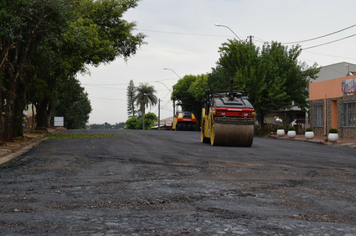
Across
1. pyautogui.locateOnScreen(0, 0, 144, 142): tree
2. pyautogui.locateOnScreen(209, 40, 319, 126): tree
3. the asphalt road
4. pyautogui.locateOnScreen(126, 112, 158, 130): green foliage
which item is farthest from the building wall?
pyautogui.locateOnScreen(126, 112, 158, 130): green foliage

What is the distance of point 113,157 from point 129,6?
2187cm

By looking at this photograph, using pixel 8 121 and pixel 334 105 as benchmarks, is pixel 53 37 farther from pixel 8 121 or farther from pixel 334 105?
pixel 334 105

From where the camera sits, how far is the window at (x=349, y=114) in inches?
1197

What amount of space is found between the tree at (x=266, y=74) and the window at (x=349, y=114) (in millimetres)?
5197

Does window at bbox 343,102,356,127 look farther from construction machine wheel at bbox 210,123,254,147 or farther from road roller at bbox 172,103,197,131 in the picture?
road roller at bbox 172,103,197,131

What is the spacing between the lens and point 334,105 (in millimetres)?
33281

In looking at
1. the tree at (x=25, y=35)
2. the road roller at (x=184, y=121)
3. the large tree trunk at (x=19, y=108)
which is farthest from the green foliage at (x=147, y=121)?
the tree at (x=25, y=35)

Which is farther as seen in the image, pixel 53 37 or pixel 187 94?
pixel 187 94

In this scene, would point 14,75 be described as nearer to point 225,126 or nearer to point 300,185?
point 225,126

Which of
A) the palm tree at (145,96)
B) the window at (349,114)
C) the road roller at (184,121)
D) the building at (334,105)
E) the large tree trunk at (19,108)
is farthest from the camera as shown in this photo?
the palm tree at (145,96)

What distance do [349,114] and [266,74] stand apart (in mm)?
7986

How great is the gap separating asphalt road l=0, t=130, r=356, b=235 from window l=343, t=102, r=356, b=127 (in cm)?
2112

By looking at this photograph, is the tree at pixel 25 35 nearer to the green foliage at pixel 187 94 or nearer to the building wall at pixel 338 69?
the green foliage at pixel 187 94

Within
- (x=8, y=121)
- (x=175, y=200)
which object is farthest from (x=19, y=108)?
(x=175, y=200)
